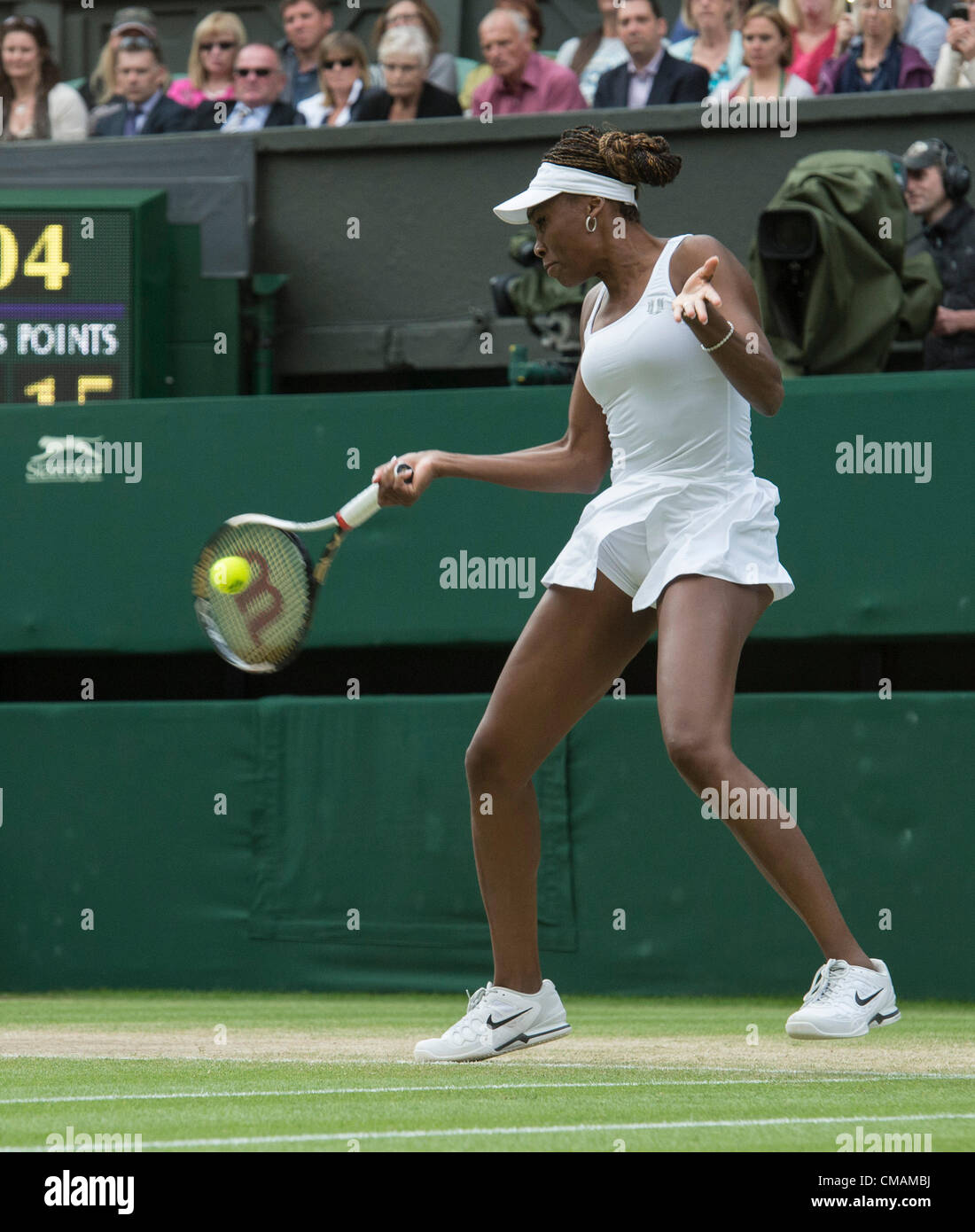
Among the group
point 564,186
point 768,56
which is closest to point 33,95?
point 768,56

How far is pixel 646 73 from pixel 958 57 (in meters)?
1.37

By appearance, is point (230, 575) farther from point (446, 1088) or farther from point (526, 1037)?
point (446, 1088)

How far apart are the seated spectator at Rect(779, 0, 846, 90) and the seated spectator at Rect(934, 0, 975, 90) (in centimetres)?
76

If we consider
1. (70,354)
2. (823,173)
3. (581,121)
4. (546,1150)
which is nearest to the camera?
(546,1150)

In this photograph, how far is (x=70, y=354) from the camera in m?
7.30

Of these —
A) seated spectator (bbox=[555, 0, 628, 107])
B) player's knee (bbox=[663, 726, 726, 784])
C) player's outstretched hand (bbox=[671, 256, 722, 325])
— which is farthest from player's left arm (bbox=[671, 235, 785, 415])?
seated spectator (bbox=[555, 0, 628, 107])

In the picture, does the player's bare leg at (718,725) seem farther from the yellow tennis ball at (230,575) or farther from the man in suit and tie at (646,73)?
the man in suit and tie at (646,73)

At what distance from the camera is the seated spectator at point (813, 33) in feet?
28.6

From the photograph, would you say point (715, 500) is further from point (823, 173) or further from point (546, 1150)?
point (823, 173)

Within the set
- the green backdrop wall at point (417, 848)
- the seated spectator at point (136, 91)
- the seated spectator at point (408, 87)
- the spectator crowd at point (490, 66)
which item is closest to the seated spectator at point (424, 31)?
the spectator crowd at point (490, 66)

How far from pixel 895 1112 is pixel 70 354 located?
198 inches

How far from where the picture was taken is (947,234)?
6965 millimetres

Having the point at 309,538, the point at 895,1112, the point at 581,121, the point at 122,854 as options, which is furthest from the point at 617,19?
the point at 895,1112
